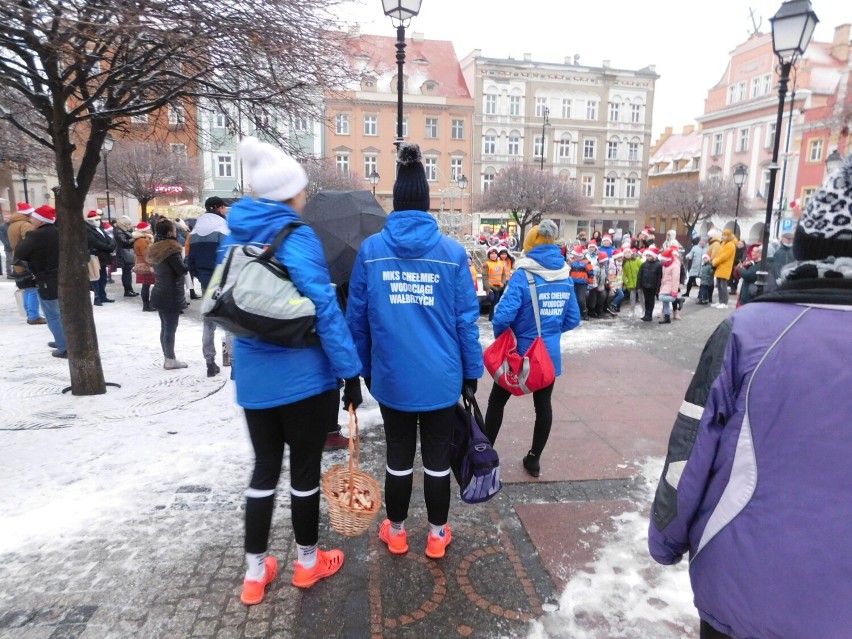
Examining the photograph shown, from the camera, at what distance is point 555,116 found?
50.7m

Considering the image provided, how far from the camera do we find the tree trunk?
17.4ft

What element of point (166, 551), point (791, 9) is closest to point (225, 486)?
point (166, 551)

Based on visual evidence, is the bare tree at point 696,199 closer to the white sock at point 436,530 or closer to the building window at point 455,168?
the building window at point 455,168

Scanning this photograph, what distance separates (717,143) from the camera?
5012 cm

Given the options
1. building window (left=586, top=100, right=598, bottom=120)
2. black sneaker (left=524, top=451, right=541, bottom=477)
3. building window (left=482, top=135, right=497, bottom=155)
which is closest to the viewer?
black sneaker (left=524, top=451, right=541, bottom=477)

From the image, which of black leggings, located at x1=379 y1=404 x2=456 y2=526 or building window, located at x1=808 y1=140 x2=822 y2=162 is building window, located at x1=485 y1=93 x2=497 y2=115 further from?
black leggings, located at x1=379 y1=404 x2=456 y2=526

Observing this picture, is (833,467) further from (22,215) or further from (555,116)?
(555,116)

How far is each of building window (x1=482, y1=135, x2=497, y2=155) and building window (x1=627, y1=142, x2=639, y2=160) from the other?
530 inches

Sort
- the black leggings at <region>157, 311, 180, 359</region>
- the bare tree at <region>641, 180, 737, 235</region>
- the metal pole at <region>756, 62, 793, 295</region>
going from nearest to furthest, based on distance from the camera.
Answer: the black leggings at <region>157, 311, 180, 359</region> < the metal pole at <region>756, 62, 793, 295</region> < the bare tree at <region>641, 180, 737, 235</region>

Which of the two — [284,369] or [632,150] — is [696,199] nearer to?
[632,150]

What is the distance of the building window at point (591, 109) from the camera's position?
5106cm

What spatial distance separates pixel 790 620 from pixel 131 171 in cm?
3205

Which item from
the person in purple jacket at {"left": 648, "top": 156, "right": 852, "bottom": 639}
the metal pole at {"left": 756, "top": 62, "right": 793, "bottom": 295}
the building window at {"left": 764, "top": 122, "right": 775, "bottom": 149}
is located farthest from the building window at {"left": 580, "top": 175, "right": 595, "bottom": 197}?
the person in purple jacket at {"left": 648, "top": 156, "right": 852, "bottom": 639}

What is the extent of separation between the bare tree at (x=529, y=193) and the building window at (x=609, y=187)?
15260mm
